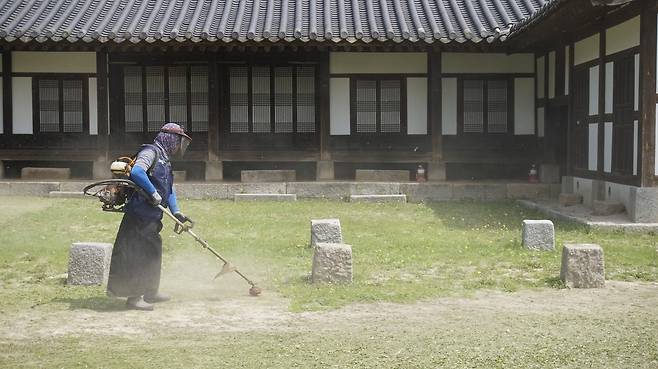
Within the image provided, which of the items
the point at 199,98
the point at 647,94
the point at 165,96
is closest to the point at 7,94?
the point at 165,96

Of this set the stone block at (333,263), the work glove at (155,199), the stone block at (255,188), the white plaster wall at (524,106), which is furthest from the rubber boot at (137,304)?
the white plaster wall at (524,106)

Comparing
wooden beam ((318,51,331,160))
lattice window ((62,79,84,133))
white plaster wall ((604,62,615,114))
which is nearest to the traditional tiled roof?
wooden beam ((318,51,331,160))

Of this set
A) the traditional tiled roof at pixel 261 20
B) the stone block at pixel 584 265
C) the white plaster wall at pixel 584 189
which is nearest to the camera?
the stone block at pixel 584 265

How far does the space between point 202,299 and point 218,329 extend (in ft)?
4.46

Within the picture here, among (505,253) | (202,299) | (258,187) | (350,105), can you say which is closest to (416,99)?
(350,105)

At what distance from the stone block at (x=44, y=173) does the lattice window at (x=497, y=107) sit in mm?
10155

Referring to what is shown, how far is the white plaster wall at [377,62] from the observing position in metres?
20.0

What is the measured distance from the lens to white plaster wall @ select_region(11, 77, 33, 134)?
65.9 feet

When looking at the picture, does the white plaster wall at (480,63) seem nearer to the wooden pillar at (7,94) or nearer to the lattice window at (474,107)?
the lattice window at (474,107)

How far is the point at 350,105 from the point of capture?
20.1 metres

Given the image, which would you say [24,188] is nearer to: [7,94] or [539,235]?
[7,94]

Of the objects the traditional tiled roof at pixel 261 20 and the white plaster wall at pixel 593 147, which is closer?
the white plaster wall at pixel 593 147

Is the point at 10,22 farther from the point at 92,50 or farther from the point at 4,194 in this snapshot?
the point at 4,194

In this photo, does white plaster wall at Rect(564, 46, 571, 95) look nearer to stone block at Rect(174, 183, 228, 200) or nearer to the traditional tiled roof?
the traditional tiled roof
